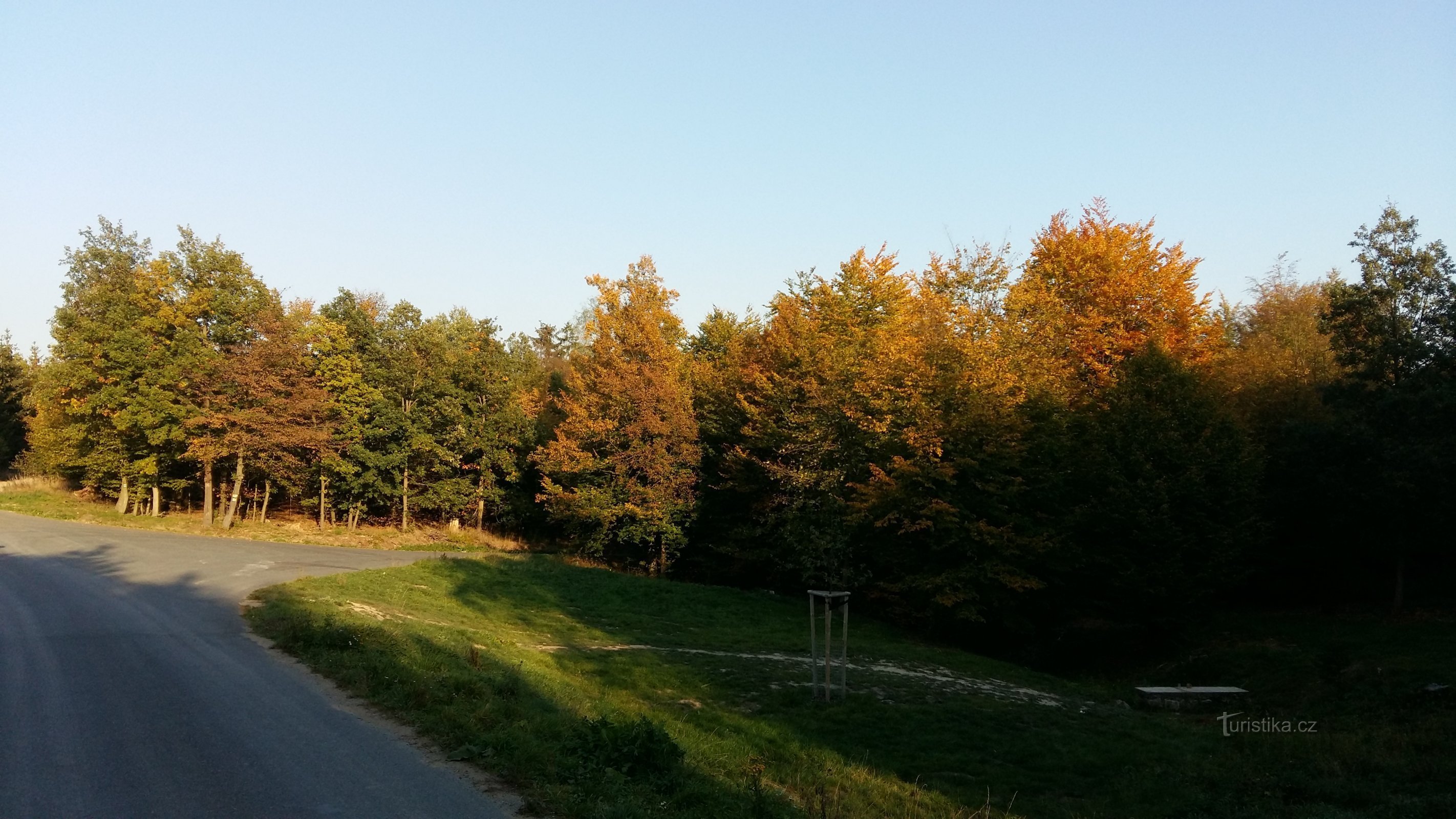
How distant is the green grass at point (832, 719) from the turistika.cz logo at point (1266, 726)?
1.32ft

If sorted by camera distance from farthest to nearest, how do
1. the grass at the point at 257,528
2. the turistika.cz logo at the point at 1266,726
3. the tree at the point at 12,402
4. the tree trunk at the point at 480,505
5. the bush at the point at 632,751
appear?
the tree at the point at 12,402 → the tree trunk at the point at 480,505 → the grass at the point at 257,528 → the turistika.cz logo at the point at 1266,726 → the bush at the point at 632,751

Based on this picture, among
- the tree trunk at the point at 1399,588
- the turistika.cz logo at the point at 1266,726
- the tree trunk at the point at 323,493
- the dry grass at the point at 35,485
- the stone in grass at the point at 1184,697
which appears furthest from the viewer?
the dry grass at the point at 35,485

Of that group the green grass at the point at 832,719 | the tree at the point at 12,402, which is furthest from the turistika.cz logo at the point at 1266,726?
the tree at the point at 12,402

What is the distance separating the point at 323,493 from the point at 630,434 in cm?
1988

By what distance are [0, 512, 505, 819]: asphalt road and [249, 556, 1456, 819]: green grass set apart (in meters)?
0.66

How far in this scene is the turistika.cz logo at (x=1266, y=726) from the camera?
16.0 m

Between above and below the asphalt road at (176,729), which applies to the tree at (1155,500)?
above

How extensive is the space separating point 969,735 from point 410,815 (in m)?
11.2

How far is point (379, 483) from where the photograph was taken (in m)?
45.3

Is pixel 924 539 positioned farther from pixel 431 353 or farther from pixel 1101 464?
pixel 431 353

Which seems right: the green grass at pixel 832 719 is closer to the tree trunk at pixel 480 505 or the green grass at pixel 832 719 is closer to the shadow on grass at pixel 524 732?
the shadow on grass at pixel 524 732

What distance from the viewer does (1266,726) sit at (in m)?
16.7

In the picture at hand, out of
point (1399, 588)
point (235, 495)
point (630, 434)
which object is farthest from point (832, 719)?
point (235, 495)

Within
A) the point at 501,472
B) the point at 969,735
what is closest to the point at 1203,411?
the point at 969,735
